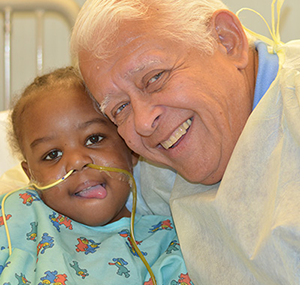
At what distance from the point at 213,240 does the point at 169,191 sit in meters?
0.55

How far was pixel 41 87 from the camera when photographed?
202 centimetres

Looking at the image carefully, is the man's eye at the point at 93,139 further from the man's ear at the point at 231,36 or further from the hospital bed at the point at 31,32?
the hospital bed at the point at 31,32

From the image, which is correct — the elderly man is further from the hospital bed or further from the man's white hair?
the hospital bed

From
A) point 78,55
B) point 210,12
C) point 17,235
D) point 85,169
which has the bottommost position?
point 17,235

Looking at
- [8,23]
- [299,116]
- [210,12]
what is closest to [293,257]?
[299,116]

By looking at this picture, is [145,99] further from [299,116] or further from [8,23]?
[8,23]

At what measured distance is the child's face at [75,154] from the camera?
1.85 metres

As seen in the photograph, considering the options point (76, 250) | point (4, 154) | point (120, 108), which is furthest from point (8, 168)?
point (120, 108)

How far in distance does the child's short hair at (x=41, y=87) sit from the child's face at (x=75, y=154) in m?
0.04

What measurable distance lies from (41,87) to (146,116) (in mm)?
739

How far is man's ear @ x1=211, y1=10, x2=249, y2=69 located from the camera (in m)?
1.53

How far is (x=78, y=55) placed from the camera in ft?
5.47

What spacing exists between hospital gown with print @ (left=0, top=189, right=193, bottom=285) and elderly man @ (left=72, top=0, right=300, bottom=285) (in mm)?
163

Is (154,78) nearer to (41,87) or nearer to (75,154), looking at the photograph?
(75,154)
